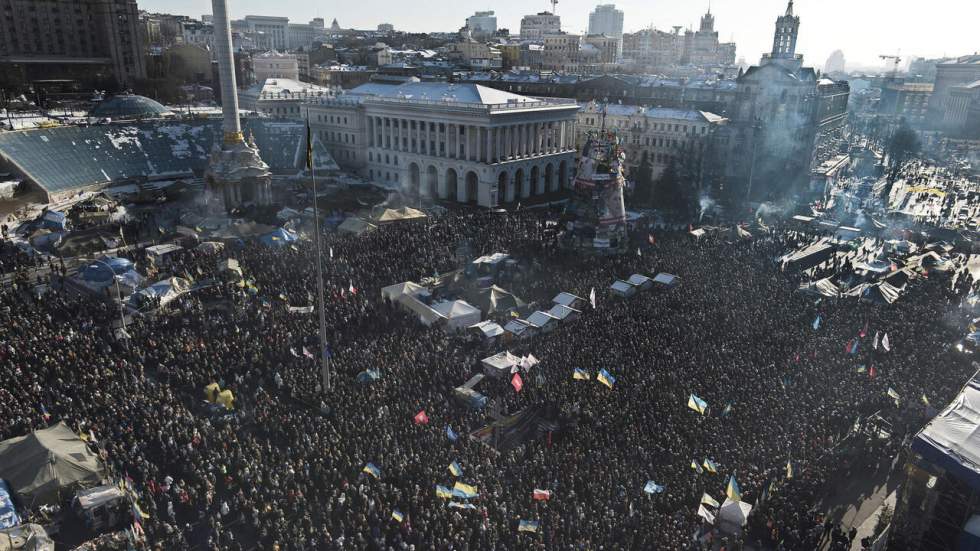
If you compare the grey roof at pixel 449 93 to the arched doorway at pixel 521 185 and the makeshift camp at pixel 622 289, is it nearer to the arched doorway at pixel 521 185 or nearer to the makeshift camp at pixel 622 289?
the arched doorway at pixel 521 185

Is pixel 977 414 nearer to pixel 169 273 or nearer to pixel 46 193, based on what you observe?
pixel 169 273

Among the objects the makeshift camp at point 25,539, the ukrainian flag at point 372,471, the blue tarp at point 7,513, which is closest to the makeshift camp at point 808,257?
the ukrainian flag at point 372,471

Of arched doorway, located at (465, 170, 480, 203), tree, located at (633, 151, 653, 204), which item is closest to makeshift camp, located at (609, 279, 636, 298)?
arched doorway, located at (465, 170, 480, 203)

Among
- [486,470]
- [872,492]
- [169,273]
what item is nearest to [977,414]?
[872,492]

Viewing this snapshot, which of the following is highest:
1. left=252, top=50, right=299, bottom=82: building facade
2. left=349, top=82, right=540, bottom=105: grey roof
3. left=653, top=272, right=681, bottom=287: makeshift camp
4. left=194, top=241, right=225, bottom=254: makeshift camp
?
left=252, top=50, right=299, bottom=82: building facade

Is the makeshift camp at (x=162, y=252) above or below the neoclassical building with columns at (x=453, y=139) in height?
below

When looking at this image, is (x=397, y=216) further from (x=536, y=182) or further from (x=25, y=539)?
(x=25, y=539)

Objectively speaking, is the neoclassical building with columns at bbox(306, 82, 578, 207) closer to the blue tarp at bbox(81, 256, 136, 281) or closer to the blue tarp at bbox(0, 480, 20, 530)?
the blue tarp at bbox(81, 256, 136, 281)
